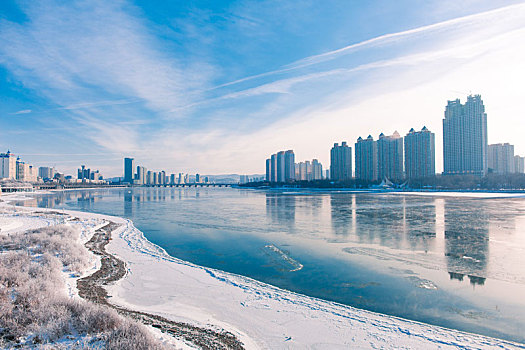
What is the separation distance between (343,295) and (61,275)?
928cm

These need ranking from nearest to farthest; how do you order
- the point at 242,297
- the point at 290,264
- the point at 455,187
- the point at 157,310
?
the point at 157,310 → the point at 242,297 → the point at 290,264 → the point at 455,187

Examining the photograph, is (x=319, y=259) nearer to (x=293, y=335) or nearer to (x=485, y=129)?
(x=293, y=335)

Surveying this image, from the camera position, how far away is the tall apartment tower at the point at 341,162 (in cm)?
15812

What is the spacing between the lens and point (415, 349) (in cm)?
585

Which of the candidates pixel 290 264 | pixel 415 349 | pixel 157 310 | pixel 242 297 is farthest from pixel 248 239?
pixel 415 349

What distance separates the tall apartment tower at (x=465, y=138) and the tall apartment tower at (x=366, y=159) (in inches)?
1172

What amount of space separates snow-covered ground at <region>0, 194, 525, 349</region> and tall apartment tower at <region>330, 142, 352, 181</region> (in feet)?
502

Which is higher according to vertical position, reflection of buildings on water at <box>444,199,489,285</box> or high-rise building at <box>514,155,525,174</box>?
high-rise building at <box>514,155,525,174</box>

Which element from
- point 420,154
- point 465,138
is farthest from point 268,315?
point 465,138

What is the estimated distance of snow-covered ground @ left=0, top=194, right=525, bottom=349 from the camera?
20.1ft

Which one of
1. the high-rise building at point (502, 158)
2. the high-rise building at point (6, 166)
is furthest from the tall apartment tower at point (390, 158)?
the high-rise building at point (6, 166)

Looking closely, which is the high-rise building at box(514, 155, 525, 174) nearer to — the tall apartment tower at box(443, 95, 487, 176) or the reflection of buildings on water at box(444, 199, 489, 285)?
the tall apartment tower at box(443, 95, 487, 176)

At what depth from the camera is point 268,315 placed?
742cm

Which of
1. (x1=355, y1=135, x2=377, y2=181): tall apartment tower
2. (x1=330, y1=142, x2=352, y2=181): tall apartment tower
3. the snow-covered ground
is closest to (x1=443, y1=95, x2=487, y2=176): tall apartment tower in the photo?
(x1=355, y1=135, x2=377, y2=181): tall apartment tower
